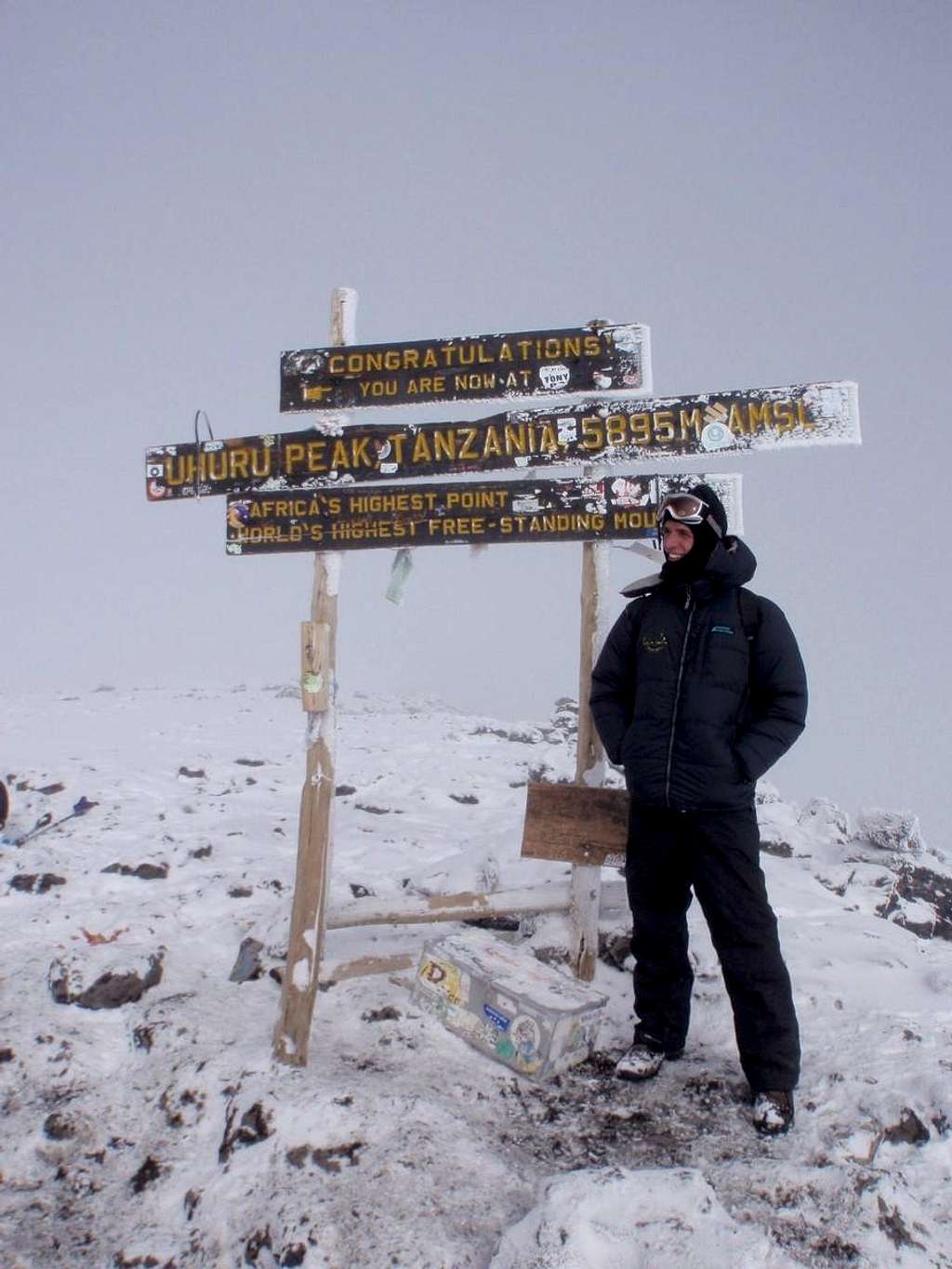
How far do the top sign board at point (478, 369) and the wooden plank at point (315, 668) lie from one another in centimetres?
153

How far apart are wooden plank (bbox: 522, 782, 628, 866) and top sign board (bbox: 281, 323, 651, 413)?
8.32 ft

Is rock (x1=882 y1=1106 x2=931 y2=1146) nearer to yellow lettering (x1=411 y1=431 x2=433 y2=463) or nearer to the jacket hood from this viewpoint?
the jacket hood

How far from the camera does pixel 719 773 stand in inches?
155

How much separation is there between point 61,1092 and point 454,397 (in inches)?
175

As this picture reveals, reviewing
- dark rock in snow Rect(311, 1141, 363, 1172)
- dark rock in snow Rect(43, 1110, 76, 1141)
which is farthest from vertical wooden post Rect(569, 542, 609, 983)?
dark rock in snow Rect(43, 1110, 76, 1141)

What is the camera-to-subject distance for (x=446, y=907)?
480 cm

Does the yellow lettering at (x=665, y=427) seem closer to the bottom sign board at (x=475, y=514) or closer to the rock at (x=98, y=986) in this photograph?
the bottom sign board at (x=475, y=514)

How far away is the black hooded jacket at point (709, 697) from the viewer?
395 centimetres

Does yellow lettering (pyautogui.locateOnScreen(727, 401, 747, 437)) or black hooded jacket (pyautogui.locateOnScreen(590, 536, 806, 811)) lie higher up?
yellow lettering (pyautogui.locateOnScreen(727, 401, 747, 437))

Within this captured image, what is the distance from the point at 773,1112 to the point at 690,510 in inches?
116

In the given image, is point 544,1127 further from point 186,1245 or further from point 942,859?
point 942,859

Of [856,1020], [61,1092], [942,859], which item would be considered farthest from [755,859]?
[942,859]

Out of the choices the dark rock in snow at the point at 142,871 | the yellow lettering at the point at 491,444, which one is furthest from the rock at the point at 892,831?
the dark rock in snow at the point at 142,871

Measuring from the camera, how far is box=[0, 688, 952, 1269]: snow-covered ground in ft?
9.32
